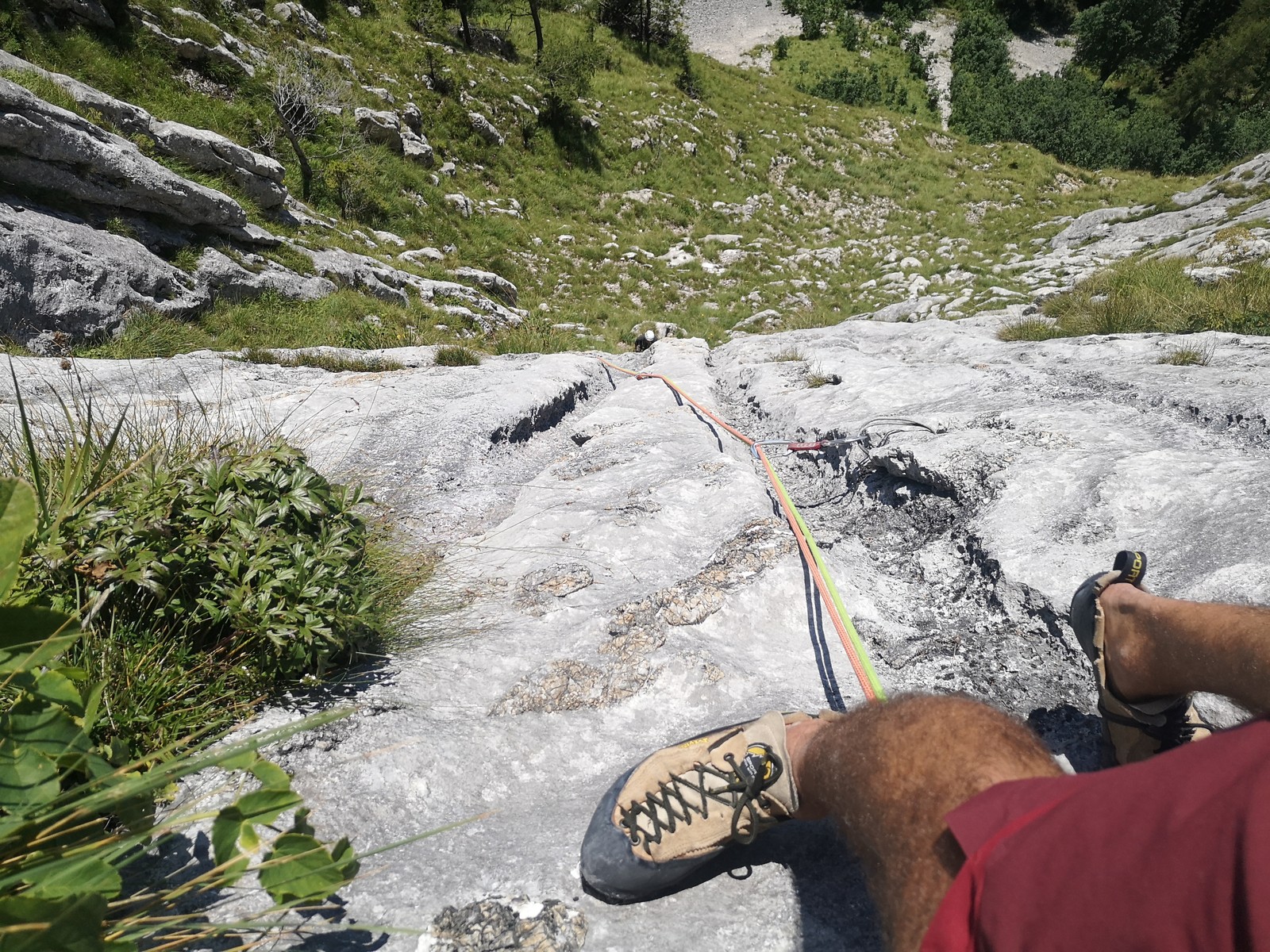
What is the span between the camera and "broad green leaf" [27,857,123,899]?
90 cm

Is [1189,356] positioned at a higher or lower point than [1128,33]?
lower

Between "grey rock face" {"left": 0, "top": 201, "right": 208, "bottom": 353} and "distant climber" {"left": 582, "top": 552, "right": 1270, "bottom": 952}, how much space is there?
7.94m

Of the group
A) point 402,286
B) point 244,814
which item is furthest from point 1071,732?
point 402,286

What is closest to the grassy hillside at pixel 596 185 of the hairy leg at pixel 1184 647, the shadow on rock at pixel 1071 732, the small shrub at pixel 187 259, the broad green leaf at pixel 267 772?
the small shrub at pixel 187 259

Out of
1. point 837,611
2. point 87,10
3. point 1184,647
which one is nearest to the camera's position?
point 1184,647

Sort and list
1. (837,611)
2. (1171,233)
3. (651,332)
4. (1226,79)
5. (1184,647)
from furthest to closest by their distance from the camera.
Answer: (1226,79) < (1171,233) < (651,332) < (837,611) < (1184,647)

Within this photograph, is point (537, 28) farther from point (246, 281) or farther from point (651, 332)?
Answer: point (246, 281)

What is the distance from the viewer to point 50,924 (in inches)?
29.5

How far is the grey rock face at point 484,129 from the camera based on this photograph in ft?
58.6

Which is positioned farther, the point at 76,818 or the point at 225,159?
the point at 225,159

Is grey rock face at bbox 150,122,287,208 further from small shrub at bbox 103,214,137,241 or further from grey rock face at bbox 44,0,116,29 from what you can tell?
grey rock face at bbox 44,0,116,29

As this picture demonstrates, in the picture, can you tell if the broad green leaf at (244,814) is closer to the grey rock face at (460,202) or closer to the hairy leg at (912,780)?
the hairy leg at (912,780)

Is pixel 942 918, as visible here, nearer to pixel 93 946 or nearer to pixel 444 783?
pixel 93 946

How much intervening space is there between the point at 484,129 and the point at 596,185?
381cm
